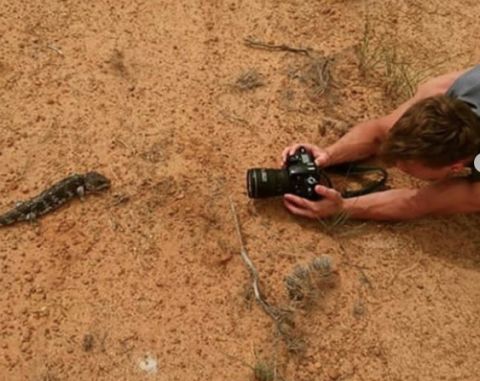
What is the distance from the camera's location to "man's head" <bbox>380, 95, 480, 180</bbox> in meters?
2.83

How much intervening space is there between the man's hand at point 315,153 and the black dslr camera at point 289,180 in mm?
117

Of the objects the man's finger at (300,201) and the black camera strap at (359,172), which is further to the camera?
the black camera strap at (359,172)

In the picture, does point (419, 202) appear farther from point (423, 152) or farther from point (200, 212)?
point (200, 212)

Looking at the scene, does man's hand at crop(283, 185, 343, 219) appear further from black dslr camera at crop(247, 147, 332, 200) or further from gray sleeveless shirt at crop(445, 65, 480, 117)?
gray sleeveless shirt at crop(445, 65, 480, 117)

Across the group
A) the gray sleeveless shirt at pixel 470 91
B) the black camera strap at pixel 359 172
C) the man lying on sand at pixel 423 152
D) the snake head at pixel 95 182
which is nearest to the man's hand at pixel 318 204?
the man lying on sand at pixel 423 152

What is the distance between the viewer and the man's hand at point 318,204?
123 inches

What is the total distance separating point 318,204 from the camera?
3.17 meters

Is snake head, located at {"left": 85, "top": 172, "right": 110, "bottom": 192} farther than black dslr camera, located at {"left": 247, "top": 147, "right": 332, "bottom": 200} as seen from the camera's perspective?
Yes

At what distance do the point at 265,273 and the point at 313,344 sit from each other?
1.24 ft

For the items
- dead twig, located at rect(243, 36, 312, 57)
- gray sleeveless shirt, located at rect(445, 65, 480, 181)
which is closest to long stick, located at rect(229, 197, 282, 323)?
gray sleeveless shirt, located at rect(445, 65, 480, 181)

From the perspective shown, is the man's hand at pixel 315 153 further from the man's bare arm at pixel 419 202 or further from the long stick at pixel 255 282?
the long stick at pixel 255 282

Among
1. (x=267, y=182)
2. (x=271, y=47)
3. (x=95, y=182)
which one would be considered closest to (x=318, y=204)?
(x=267, y=182)

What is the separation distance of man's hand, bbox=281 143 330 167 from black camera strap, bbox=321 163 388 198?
58 millimetres

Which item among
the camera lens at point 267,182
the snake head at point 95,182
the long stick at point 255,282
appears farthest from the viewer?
the snake head at point 95,182
